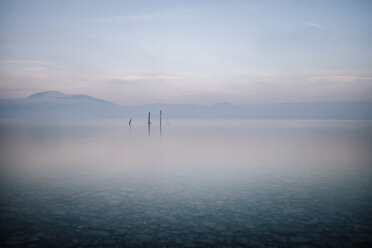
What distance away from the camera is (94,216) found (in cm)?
1071

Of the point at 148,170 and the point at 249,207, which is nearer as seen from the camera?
the point at 249,207

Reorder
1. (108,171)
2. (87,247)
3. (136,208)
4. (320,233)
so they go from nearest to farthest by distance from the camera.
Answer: (87,247) < (320,233) < (136,208) < (108,171)

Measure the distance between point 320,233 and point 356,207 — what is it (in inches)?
158

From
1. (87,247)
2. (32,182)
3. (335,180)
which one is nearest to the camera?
(87,247)

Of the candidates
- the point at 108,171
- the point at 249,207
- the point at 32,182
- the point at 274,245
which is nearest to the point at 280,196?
the point at 249,207

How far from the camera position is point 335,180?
17.3m

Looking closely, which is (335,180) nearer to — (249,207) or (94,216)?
(249,207)

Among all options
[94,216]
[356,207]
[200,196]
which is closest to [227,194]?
[200,196]

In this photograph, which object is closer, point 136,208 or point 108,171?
Answer: point 136,208

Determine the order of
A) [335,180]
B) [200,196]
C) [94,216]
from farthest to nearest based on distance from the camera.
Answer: [335,180] → [200,196] → [94,216]

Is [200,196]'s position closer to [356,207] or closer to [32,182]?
[356,207]

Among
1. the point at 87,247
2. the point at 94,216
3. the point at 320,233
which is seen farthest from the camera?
the point at 94,216

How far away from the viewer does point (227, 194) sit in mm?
13992

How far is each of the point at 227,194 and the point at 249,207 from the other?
84.7 inches
